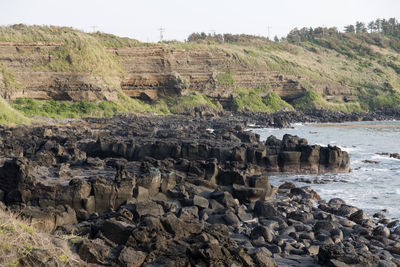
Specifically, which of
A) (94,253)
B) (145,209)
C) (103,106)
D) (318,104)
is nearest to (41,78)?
(103,106)

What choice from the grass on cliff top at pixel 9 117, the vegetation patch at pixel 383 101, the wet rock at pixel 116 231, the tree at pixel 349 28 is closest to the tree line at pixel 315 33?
the tree at pixel 349 28

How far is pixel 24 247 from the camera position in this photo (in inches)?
309

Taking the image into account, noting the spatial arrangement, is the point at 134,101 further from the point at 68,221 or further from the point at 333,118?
the point at 68,221

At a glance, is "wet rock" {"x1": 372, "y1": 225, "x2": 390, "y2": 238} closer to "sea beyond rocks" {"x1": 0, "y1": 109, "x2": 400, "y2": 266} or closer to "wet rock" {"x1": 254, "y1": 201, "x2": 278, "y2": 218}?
"sea beyond rocks" {"x1": 0, "y1": 109, "x2": 400, "y2": 266}

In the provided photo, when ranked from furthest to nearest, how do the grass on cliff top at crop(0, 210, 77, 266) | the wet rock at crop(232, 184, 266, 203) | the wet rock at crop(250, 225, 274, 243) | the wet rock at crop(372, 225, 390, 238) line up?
the wet rock at crop(232, 184, 266, 203)
the wet rock at crop(372, 225, 390, 238)
the wet rock at crop(250, 225, 274, 243)
the grass on cliff top at crop(0, 210, 77, 266)

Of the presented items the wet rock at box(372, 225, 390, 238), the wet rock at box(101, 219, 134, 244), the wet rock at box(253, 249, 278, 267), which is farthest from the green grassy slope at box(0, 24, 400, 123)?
the wet rock at box(253, 249, 278, 267)

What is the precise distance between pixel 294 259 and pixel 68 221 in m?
5.94

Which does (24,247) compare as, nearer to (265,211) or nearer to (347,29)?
(265,211)

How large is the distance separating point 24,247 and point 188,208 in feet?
24.1

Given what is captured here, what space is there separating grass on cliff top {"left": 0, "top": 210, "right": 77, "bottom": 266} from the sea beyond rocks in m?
0.14

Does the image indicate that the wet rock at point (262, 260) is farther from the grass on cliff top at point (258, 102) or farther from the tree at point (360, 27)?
the tree at point (360, 27)

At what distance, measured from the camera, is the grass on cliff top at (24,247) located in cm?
759

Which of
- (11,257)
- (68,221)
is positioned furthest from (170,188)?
(11,257)

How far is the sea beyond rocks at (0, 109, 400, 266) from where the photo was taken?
9344 mm
